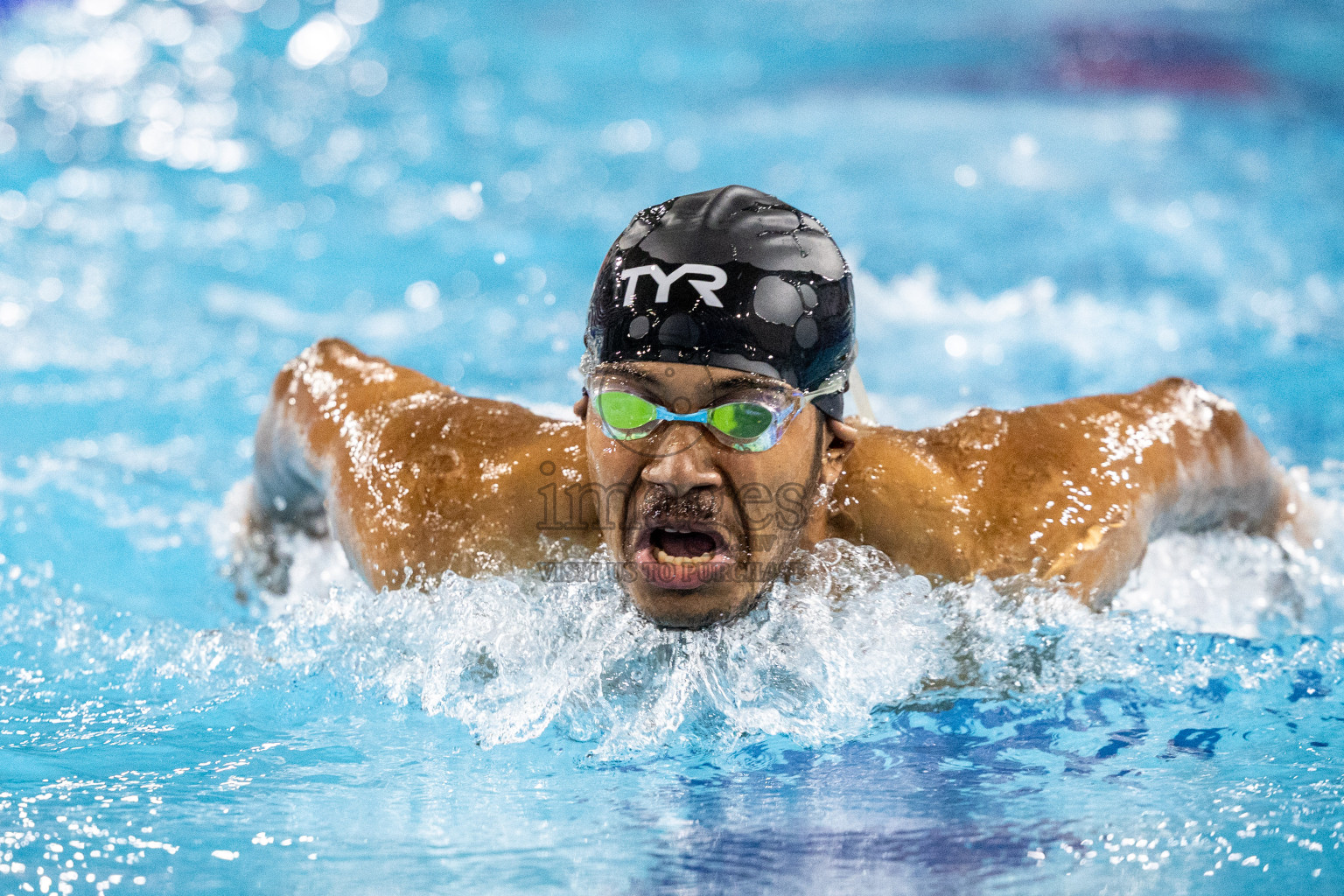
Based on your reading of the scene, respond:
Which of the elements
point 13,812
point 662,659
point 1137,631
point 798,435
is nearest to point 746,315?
point 798,435

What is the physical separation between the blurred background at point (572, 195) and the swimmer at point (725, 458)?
1001 mm

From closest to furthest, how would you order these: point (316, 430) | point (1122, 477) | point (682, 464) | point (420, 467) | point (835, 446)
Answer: point (682, 464) < point (835, 446) < point (1122, 477) < point (420, 467) < point (316, 430)

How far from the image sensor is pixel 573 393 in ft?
14.6

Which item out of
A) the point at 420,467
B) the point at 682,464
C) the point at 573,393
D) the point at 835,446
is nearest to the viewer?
the point at 682,464

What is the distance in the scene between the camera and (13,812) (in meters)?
2.04

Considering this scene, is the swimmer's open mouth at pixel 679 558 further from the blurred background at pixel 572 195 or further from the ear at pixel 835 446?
the blurred background at pixel 572 195

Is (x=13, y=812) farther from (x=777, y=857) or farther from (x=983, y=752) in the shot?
(x=983, y=752)

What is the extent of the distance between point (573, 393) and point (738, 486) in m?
2.34

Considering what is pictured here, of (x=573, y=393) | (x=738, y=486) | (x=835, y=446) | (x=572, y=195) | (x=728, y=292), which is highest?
(x=572, y=195)

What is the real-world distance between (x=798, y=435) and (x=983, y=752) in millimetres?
691

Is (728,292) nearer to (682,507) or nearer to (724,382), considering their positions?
(724,382)

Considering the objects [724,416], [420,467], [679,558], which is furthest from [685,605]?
[420,467]

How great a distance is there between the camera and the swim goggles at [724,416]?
2145mm

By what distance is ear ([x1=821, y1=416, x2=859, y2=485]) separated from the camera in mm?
2359
